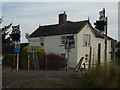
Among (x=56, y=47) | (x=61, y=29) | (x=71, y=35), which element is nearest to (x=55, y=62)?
(x=71, y=35)

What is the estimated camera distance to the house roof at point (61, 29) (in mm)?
42000

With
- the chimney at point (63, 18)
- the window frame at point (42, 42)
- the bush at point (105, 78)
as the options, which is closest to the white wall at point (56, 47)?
the window frame at point (42, 42)

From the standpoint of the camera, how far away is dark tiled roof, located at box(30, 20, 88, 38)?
1654 inches

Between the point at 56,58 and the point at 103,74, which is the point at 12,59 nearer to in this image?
the point at 56,58

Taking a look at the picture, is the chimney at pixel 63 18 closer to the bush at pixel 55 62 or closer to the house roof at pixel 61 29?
the house roof at pixel 61 29

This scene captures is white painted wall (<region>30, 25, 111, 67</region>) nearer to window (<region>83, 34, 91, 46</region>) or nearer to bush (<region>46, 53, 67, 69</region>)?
window (<region>83, 34, 91, 46</region>)

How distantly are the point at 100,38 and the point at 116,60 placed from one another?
35.2m

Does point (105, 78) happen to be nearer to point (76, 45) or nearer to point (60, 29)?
point (76, 45)

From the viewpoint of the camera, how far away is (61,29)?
144ft

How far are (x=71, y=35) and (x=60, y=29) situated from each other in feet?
12.3

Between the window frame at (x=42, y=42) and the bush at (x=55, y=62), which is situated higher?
the window frame at (x=42, y=42)

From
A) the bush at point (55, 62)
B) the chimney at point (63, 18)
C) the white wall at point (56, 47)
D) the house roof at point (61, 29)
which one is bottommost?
the bush at point (55, 62)

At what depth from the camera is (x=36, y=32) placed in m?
47.4

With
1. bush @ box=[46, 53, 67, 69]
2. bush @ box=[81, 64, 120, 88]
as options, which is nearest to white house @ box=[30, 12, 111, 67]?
bush @ box=[46, 53, 67, 69]
